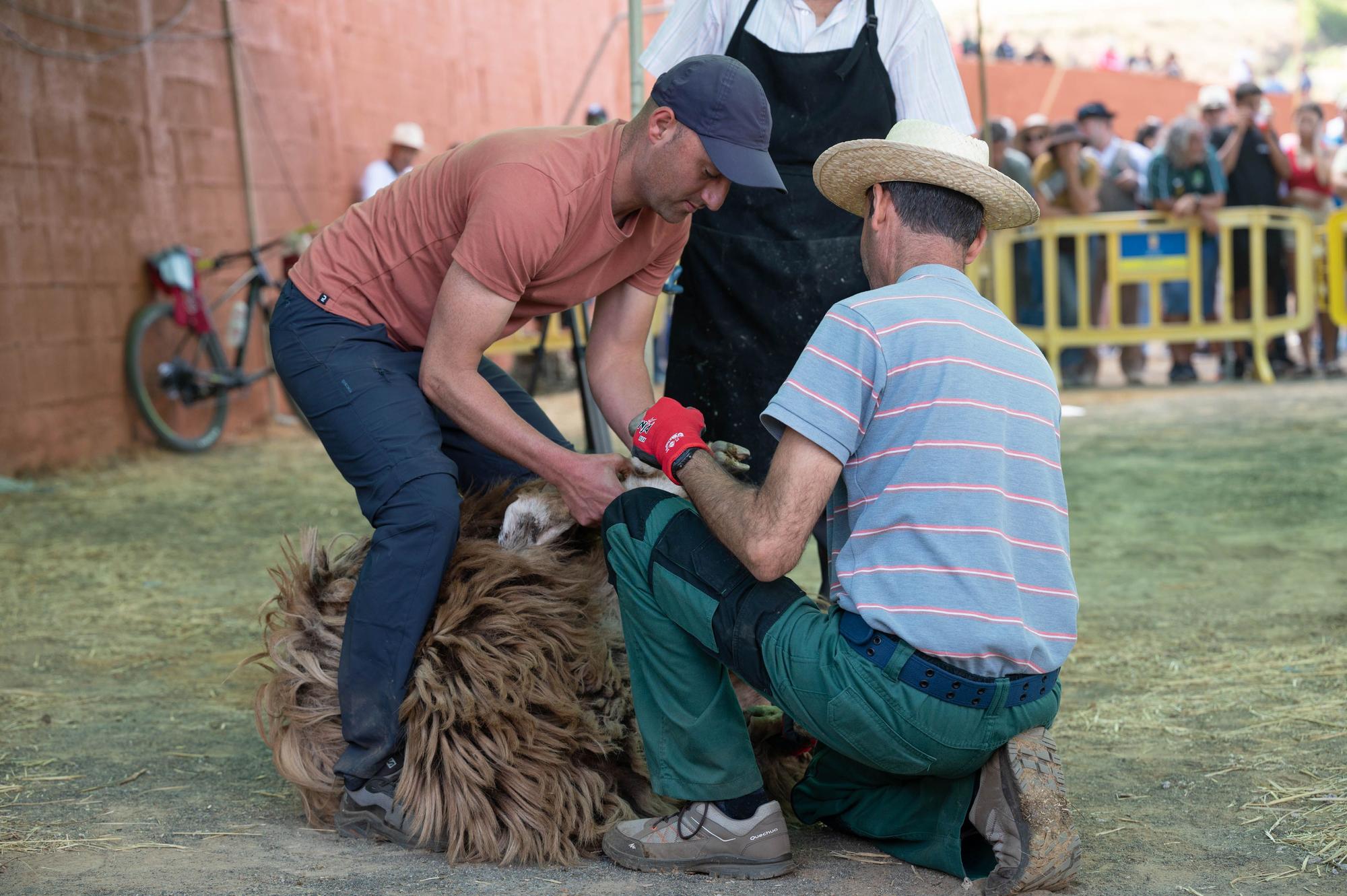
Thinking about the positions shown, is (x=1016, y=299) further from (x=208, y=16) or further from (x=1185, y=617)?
(x=1185, y=617)

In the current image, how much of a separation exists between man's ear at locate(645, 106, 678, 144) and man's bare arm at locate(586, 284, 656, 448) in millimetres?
549

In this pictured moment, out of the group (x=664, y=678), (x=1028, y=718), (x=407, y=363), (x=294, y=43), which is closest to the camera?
(x=1028, y=718)

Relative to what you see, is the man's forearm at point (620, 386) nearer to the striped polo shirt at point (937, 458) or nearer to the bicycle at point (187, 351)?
the striped polo shirt at point (937, 458)

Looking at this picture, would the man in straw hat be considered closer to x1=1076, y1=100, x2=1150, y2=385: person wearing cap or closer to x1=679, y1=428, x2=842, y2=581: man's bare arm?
x1=679, y1=428, x2=842, y2=581: man's bare arm

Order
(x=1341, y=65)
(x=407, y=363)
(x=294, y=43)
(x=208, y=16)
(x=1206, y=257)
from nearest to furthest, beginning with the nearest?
(x=407, y=363) → (x=208, y=16) → (x=294, y=43) → (x=1206, y=257) → (x=1341, y=65)

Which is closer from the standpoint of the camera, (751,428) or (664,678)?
(664,678)

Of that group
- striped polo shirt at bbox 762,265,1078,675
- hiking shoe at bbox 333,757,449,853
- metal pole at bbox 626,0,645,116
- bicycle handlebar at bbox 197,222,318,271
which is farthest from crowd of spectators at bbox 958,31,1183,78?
hiking shoe at bbox 333,757,449,853

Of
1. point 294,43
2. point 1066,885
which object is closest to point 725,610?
point 1066,885

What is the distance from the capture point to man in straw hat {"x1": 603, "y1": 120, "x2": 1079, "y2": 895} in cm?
229

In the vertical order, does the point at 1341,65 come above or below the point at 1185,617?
above

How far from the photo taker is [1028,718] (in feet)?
7.88

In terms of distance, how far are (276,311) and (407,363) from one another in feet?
1.10

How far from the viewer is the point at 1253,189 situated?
1131cm

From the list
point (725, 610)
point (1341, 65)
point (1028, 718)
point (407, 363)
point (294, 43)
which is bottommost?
point (1028, 718)
